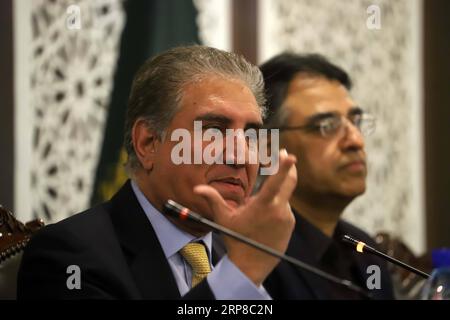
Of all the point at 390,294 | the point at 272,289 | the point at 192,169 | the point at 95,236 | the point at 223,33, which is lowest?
the point at 390,294

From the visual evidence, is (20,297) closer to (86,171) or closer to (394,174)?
(86,171)

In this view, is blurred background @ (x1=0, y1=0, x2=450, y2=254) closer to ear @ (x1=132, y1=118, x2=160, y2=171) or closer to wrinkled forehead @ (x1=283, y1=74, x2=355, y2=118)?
wrinkled forehead @ (x1=283, y1=74, x2=355, y2=118)

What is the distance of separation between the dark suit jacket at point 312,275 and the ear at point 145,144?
0.53m

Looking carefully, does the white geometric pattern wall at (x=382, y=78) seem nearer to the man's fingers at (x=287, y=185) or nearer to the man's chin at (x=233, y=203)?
the man's chin at (x=233, y=203)

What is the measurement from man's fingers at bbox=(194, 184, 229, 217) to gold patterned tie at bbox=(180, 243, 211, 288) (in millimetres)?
336

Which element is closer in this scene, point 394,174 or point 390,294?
point 390,294

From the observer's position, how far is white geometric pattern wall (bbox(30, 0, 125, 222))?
8.76ft

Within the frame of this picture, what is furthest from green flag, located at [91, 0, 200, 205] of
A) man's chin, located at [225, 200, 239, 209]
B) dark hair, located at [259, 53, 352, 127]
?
man's chin, located at [225, 200, 239, 209]

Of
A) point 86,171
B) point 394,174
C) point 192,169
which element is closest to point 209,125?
point 192,169

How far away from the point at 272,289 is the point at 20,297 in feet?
2.28

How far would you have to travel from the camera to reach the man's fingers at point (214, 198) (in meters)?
1.21

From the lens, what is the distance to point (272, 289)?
1911 millimetres

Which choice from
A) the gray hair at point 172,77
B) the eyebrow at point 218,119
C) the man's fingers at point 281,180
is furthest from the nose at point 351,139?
the man's fingers at point 281,180

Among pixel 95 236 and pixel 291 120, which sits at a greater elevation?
pixel 291 120
